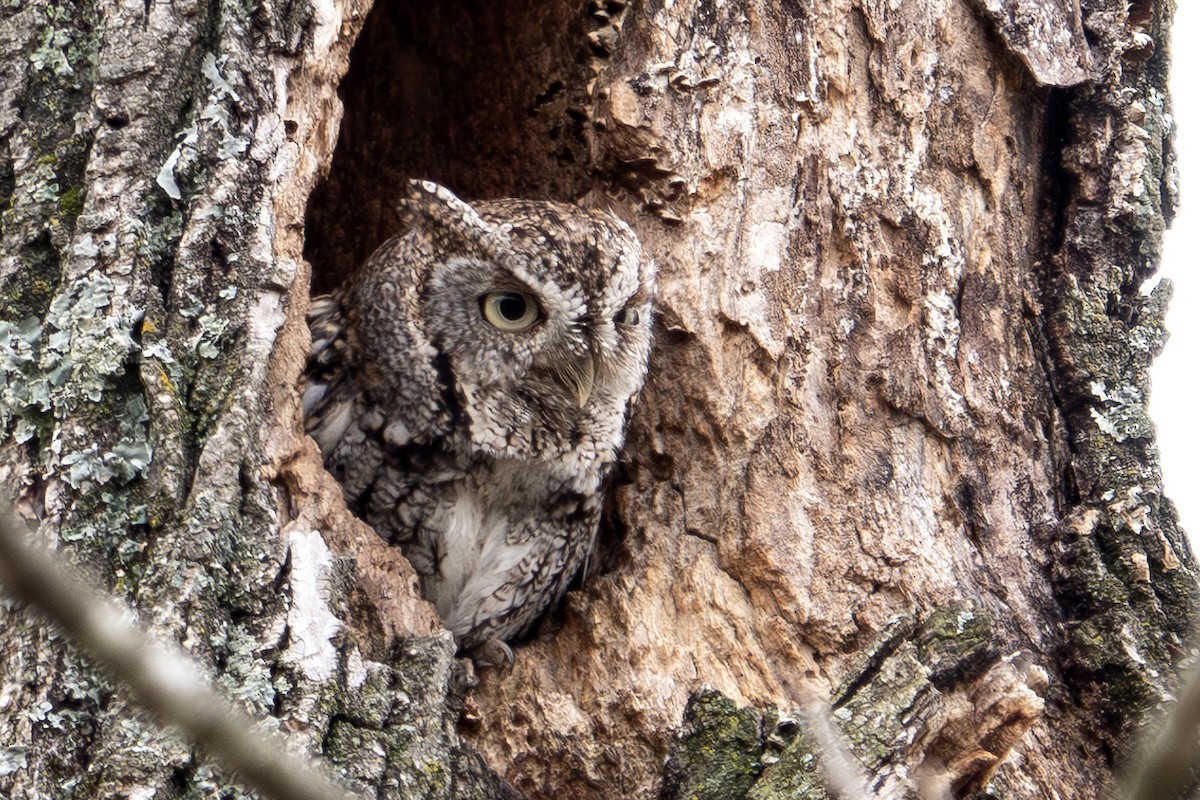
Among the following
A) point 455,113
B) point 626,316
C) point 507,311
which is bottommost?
point 507,311

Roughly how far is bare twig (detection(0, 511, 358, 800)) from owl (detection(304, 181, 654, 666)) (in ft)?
5.64

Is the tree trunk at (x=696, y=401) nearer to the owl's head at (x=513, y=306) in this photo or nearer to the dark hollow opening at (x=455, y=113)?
the dark hollow opening at (x=455, y=113)

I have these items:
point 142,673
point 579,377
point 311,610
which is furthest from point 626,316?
point 142,673

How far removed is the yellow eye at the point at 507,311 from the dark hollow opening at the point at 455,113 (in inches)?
17.2

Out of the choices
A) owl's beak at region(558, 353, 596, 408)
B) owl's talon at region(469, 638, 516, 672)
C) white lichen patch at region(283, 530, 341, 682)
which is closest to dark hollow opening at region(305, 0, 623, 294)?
owl's beak at region(558, 353, 596, 408)

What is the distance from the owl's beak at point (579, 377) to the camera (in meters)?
2.55

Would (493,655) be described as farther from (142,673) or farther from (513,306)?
(142,673)

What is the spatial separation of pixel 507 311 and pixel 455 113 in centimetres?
94

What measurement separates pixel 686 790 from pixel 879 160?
54.5 inches

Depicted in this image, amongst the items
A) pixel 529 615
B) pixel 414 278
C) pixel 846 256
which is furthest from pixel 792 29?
pixel 529 615

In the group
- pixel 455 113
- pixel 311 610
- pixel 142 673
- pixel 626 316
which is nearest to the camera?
pixel 142 673

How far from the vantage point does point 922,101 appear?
2.60 meters

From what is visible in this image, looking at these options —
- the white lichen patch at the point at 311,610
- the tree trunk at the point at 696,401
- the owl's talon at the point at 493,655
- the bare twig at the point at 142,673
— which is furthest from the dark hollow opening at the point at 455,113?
the bare twig at the point at 142,673

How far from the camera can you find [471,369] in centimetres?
253
